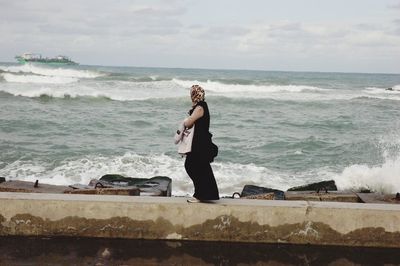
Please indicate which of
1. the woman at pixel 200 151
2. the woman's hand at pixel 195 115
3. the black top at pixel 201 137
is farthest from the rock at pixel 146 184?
the woman's hand at pixel 195 115

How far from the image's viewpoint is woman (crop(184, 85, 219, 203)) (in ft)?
16.4

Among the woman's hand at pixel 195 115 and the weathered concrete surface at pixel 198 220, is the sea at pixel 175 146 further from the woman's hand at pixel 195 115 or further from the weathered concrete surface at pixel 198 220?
the woman's hand at pixel 195 115

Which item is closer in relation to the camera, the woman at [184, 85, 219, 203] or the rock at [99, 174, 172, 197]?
the woman at [184, 85, 219, 203]

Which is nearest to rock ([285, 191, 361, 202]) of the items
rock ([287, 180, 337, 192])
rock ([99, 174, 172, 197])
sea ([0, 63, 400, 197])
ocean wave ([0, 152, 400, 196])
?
rock ([287, 180, 337, 192])

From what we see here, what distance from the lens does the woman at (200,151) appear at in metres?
5.00

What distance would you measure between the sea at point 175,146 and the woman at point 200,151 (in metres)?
5.26

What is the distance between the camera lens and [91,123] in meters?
21.3

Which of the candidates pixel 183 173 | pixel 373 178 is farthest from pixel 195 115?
pixel 373 178

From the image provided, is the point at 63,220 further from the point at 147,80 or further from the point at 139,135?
the point at 147,80

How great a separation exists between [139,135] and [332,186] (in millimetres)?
10877

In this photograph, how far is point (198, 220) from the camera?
16.6 feet

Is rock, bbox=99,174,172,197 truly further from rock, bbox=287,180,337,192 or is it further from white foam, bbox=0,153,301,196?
rock, bbox=287,180,337,192

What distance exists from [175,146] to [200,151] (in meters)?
11.5

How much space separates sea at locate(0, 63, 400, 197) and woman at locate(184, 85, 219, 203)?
5263 mm
